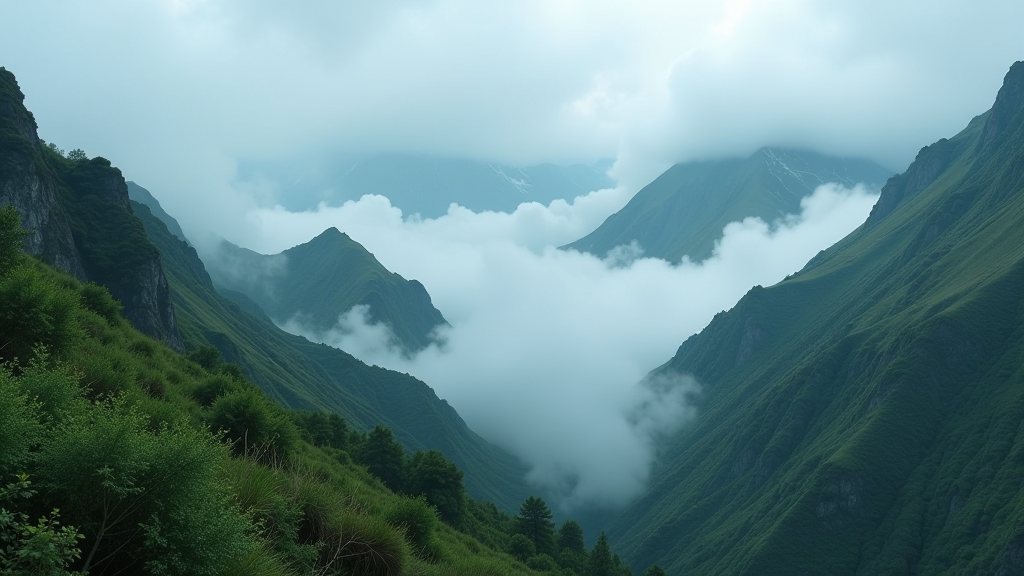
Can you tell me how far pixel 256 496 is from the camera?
13102 mm

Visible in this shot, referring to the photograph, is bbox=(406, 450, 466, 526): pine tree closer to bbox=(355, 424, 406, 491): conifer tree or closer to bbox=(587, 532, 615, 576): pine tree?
bbox=(355, 424, 406, 491): conifer tree

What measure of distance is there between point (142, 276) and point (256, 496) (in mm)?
139652

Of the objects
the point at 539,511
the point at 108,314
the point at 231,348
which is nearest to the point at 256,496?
the point at 108,314

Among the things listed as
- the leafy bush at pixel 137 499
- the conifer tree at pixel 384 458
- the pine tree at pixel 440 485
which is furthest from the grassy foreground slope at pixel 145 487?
the conifer tree at pixel 384 458

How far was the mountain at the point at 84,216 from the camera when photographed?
111m

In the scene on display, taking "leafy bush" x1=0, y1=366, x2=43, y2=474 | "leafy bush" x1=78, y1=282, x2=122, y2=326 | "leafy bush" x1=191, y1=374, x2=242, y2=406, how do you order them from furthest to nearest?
"leafy bush" x1=78, y1=282, x2=122, y2=326, "leafy bush" x1=191, y1=374, x2=242, y2=406, "leafy bush" x1=0, y1=366, x2=43, y2=474

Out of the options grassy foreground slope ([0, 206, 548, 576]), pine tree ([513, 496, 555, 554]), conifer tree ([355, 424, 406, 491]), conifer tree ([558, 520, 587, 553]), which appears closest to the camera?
grassy foreground slope ([0, 206, 548, 576])

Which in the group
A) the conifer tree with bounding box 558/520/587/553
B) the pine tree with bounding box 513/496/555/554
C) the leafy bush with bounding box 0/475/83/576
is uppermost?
the leafy bush with bounding box 0/475/83/576

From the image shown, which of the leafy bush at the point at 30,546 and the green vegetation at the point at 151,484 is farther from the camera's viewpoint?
the green vegetation at the point at 151,484

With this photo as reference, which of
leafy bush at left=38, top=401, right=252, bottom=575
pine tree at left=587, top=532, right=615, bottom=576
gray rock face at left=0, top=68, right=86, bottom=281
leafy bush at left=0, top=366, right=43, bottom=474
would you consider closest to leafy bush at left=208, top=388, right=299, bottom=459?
leafy bush at left=38, top=401, right=252, bottom=575

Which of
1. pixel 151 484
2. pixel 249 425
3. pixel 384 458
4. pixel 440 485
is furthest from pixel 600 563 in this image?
pixel 151 484

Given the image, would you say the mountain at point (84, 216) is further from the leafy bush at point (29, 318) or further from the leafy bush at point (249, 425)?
the leafy bush at point (249, 425)

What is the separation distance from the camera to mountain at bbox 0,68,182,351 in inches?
4370

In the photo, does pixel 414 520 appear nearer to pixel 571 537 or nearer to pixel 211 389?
pixel 211 389
